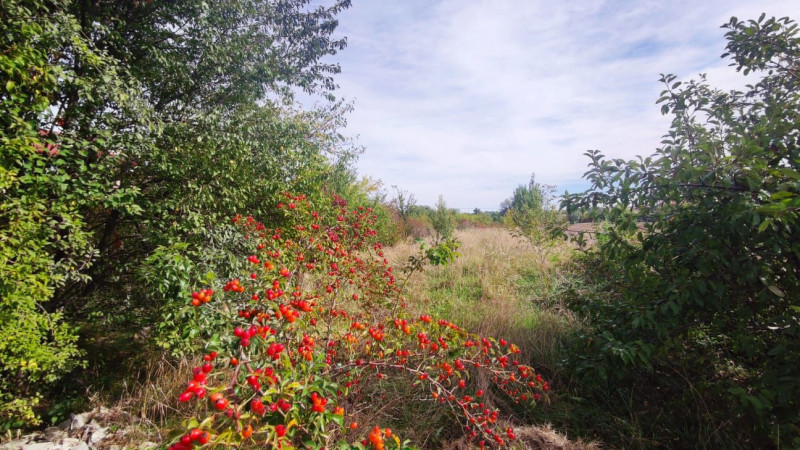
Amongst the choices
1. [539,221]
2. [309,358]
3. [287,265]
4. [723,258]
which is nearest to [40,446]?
[287,265]

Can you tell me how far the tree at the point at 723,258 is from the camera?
1.93 meters

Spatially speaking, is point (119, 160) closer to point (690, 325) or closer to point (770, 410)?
point (690, 325)

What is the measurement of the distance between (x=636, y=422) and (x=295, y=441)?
2430 mm

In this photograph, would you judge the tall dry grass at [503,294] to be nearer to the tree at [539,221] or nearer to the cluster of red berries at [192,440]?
the tree at [539,221]

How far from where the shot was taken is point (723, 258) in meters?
2.01

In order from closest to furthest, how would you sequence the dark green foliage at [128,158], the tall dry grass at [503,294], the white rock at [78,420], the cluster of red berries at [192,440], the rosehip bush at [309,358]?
the cluster of red berries at [192,440] < the rosehip bush at [309,358] < the dark green foliage at [128,158] < the white rock at [78,420] < the tall dry grass at [503,294]

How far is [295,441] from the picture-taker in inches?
65.4

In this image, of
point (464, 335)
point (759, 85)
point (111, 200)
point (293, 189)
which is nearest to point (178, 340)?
point (111, 200)

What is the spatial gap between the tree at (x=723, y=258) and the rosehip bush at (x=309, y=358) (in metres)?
1.01

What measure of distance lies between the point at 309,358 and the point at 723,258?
2.41 metres

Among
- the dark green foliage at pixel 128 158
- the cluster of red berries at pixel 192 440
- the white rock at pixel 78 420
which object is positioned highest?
the dark green foliage at pixel 128 158

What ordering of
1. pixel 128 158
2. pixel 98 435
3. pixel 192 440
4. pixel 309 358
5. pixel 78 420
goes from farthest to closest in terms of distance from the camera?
pixel 128 158 → pixel 78 420 → pixel 98 435 → pixel 309 358 → pixel 192 440

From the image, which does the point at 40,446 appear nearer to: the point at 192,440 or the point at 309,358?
the point at 309,358

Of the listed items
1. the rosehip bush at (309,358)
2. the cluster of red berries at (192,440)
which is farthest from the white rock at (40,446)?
the cluster of red berries at (192,440)
